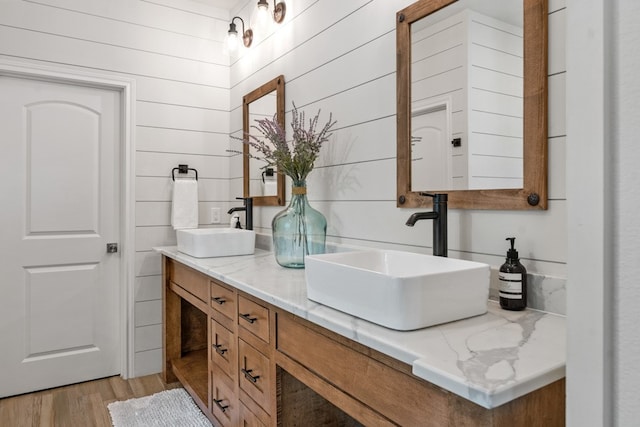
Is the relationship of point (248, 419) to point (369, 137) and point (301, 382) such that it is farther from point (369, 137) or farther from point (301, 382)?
point (369, 137)

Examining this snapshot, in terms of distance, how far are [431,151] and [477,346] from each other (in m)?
0.79

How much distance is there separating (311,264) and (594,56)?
32.6 inches

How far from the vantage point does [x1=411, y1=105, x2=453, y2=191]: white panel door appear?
142 centimetres

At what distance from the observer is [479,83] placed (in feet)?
4.31

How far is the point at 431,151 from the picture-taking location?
4.82 ft

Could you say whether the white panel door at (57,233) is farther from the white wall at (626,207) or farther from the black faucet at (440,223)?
the white wall at (626,207)

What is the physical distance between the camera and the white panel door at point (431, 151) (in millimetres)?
1418

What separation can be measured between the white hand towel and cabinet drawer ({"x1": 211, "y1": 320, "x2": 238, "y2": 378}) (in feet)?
3.65

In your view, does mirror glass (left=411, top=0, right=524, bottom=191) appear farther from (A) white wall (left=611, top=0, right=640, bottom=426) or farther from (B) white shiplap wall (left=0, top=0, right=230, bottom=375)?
(B) white shiplap wall (left=0, top=0, right=230, bottom=375)

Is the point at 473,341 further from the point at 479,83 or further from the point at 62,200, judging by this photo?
the point at 62,200

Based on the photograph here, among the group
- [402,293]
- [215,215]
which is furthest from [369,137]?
[215,215]

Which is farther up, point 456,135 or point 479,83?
point 479,83

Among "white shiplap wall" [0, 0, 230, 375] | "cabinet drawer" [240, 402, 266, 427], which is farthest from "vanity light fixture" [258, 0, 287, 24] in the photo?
"cabinet drawer" [240, 402, 266, 427]

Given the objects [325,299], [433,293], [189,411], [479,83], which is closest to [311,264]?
[325,299]
